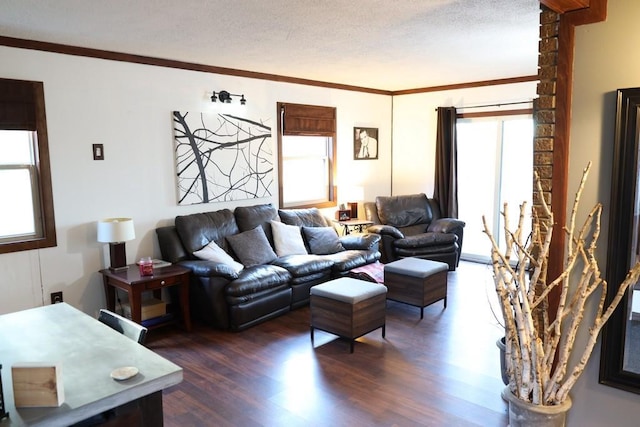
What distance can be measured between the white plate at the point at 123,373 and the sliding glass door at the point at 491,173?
5347 mm

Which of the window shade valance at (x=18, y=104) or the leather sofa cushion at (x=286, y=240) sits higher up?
the window shade valance at (x=18, y=104)

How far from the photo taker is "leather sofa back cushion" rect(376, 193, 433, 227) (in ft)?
21.3

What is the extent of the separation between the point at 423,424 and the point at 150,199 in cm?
322

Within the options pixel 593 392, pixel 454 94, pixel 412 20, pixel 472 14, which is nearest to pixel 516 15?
pixel 472 14

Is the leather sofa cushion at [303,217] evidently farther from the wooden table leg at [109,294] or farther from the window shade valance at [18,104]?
the window shade valance at [18,104]

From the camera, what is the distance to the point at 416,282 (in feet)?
14.7

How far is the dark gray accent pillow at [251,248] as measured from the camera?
15.7ft

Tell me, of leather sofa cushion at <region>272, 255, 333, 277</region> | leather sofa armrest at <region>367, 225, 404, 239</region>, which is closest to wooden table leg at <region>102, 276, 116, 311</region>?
leather sofa cushion at <region>272, 255, 333, 277</region>

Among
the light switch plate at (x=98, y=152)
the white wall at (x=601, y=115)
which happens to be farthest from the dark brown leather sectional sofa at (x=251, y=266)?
the white wall at (x=601, y=115)

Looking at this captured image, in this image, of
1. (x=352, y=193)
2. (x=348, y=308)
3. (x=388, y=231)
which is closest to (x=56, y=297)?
(x=348, y=308)

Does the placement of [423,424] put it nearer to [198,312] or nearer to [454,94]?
[198,312]

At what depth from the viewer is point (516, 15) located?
3.25 m

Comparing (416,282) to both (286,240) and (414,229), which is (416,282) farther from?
(414,229)

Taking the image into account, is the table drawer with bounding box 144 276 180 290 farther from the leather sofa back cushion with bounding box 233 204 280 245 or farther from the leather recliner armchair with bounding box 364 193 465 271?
the leather recliner armchair with bounding box 364 193 465 271
